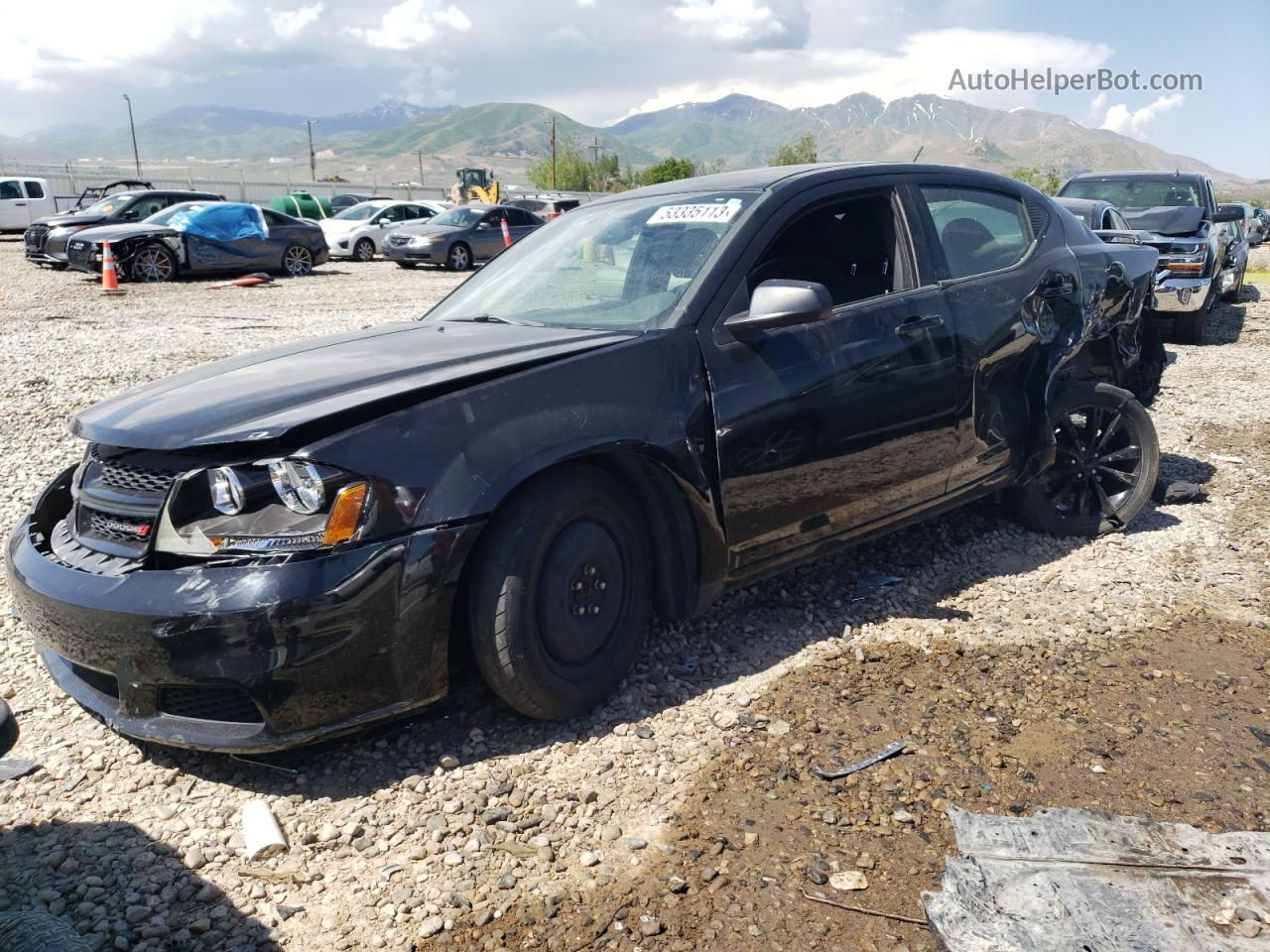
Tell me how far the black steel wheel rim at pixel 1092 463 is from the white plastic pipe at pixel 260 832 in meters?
3.87

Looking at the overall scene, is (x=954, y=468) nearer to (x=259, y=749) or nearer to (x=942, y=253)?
A: (x=942, y=253)

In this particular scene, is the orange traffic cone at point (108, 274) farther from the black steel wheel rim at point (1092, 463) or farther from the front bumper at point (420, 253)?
the black steel wheel rim at point (1092, 463)

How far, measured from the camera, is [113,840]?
2713mm

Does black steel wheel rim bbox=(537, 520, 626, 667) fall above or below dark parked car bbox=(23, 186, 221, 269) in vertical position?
below

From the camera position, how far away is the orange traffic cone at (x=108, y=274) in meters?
14.6

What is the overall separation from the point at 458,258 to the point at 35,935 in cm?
2040

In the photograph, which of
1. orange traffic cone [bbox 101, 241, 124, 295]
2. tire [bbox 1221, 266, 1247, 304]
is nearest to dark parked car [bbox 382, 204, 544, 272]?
orange traffic cone [bbox 101, 241, 124, 295]

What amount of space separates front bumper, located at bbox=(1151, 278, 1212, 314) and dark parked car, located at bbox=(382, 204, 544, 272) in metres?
13.2

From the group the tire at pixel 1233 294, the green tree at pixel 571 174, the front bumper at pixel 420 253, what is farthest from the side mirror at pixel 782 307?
the green tree at pixel 571 174

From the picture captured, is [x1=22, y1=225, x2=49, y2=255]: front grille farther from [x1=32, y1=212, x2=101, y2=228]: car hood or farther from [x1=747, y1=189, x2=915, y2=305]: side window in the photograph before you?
[x1=747, y1=189, x2=915, y2=305]: side window

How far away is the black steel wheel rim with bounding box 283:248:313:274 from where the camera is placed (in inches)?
721

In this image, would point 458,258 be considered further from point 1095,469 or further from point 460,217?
point 1095,469

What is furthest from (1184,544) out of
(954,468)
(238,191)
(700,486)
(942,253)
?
(238,191)

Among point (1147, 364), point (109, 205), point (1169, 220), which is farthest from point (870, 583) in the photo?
point (109, 205)
